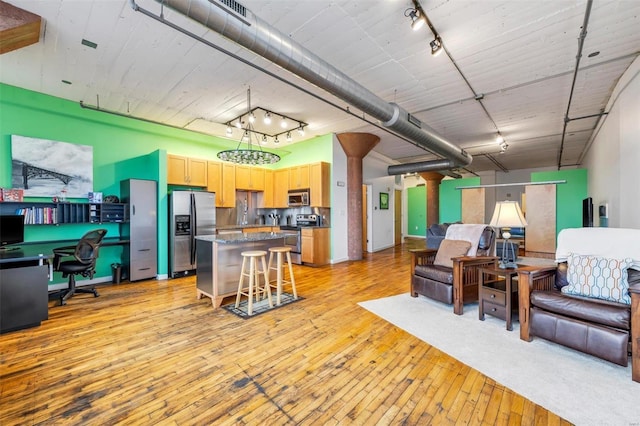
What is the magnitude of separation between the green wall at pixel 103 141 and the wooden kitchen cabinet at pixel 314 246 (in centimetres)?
293

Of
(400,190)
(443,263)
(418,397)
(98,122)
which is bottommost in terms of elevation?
(418,397)

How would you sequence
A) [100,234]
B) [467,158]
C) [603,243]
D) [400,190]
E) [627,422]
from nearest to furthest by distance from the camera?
[627,422]
[603,243]
[100,234]
[467,158]
[400,190]

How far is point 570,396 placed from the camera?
6.10 ft

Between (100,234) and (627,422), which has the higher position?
(100,234)

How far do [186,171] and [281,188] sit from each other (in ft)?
7.92

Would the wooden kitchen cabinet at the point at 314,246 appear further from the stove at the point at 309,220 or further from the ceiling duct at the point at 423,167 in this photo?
the ceiling duct at the point at 423,167

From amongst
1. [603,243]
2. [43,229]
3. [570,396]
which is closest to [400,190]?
[603,243]

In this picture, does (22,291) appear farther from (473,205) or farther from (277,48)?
(473,205)

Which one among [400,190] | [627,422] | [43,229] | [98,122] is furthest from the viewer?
[400,190]

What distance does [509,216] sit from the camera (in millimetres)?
3590

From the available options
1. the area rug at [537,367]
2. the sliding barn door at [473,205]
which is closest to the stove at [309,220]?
the area rug at [537,367]

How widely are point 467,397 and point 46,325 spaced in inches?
172

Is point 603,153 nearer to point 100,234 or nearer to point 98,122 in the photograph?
point 100,234

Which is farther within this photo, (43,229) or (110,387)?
(43,229)
